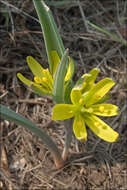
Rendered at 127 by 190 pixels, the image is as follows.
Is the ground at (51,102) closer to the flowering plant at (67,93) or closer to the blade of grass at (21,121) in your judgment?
the blade of grass at (21,121)

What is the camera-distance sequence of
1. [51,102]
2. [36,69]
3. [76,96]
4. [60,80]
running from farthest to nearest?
[51,102], [36,69], [76,96], [60,80]

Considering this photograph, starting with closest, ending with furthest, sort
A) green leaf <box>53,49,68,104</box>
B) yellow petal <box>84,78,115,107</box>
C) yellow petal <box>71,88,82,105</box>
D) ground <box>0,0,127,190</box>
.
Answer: green leaf <box>53,49,68,104</box> → yellow petal <box>71,88,82,105</box> → yellow petal <box>84,78,115,107</box> → ground <box>0,0,127,190</box>

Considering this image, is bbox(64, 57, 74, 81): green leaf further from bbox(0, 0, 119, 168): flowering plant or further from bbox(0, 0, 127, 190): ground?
bbox(0, 0, 127, 190): ground

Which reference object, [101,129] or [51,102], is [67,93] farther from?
[51,102]

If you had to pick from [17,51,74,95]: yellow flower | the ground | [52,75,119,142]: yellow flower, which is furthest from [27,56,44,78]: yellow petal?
the ground

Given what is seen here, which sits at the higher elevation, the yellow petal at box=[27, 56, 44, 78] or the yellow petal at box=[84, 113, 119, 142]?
the yellow petal at box=[27, 56, 44, 78]

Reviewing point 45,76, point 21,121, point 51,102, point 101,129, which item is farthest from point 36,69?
point 51,102

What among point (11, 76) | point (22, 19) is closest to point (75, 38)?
point (22, 19)
